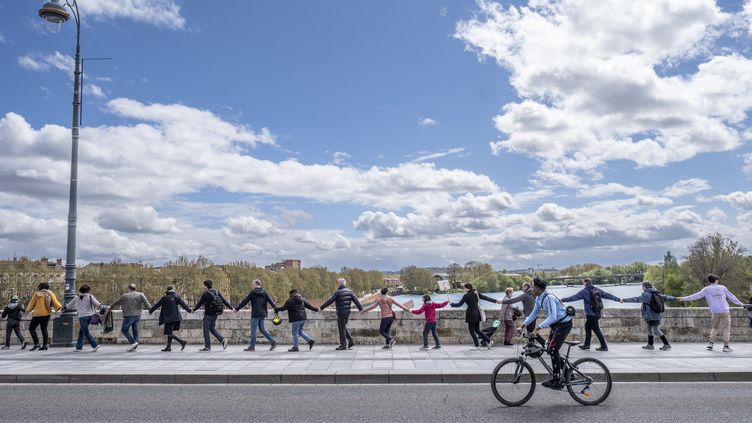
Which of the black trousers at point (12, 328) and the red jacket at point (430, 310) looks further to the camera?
the black trousers at point (12, 328)

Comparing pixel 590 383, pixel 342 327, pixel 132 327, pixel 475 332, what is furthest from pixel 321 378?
pixel 132 327

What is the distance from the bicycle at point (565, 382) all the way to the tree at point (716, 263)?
68.5 metres

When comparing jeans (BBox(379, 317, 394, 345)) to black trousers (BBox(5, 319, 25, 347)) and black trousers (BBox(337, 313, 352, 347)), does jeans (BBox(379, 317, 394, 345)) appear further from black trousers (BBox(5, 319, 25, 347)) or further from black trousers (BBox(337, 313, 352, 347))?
black trousers (BBox(5, 319, 25, 347))

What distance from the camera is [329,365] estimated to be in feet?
40.1

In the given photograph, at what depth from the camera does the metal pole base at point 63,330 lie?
50.9 feet

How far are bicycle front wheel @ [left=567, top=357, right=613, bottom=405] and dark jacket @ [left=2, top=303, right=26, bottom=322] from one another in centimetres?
1394

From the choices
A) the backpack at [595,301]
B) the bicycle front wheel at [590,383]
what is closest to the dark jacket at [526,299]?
the backpack at [595,301]

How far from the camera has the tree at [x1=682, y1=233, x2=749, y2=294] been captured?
6848cm

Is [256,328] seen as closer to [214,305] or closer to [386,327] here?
[214,305]

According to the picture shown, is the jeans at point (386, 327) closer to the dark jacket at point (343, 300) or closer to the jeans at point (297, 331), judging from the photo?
the dark jacket at point (343, 300)

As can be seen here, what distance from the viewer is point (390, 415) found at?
309 inches

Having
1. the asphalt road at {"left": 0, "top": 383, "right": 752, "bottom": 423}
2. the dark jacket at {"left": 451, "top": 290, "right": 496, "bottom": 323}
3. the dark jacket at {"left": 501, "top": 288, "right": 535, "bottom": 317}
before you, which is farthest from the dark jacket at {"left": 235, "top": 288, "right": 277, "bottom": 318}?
the dark jacket at {"left": 501, "top": 288, "right": 535, "bottom": 317}

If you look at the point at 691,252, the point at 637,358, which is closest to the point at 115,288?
the point at 691,252

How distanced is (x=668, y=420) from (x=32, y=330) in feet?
47.6
